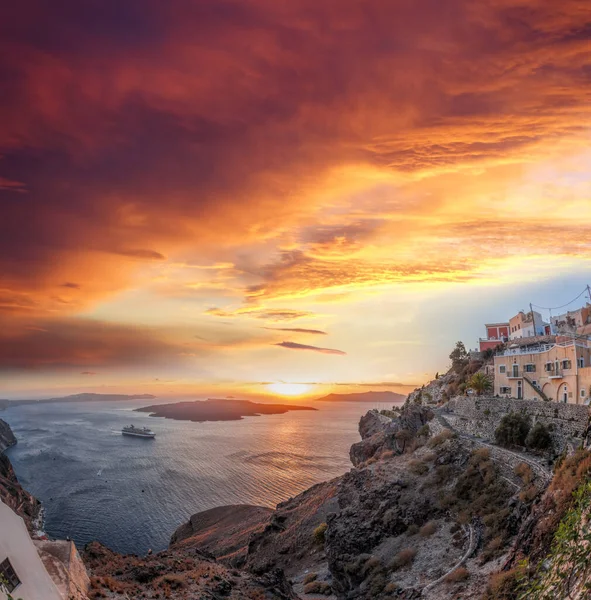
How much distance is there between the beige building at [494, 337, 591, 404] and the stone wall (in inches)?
207

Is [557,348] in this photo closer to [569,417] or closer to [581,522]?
[569,417]

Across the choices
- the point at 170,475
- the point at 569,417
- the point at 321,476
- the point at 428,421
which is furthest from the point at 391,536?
the point at 170,475

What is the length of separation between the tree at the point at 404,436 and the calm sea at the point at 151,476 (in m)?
36.1

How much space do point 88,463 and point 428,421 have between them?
315 ft

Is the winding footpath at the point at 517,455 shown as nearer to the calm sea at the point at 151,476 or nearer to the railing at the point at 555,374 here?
the railing at the point at 555,374

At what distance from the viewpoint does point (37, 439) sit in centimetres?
15662

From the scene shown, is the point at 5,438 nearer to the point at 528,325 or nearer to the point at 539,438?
the point at 528,325

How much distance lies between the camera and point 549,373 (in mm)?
42750

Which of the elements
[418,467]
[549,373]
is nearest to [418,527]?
[418,467]

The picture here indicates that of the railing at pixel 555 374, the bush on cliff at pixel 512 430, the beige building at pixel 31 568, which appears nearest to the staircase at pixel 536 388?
the railing at pixel 555 374

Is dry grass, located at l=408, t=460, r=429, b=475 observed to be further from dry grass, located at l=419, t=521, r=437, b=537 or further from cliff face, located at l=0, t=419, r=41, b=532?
cliff face, located at l=0, t=419, r=41, b=532

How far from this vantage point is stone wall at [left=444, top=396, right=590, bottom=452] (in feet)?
95.2

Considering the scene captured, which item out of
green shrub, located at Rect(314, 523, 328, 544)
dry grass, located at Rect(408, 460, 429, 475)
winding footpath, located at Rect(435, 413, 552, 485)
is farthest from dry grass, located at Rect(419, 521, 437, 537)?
green shrub, located at Rect(314, 523, 328, 544)

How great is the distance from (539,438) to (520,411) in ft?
14.4
